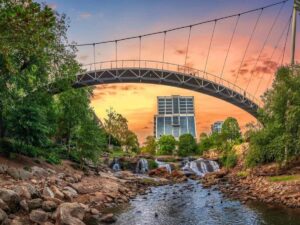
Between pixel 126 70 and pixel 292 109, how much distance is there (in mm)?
46731

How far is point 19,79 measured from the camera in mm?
29859

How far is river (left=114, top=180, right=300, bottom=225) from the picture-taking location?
858 inches

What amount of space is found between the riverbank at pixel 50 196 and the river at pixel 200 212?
169cm

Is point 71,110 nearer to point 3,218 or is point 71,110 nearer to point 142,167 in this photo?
point 3,218

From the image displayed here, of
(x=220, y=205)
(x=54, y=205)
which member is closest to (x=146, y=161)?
(x=220, y=205)

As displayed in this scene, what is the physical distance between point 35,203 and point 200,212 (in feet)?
36.6

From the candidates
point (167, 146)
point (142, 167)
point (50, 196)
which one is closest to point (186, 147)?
point (167, 146)

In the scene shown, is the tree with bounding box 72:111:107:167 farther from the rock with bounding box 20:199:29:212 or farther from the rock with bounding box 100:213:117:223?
the rock with bounding box 20:199:29:212

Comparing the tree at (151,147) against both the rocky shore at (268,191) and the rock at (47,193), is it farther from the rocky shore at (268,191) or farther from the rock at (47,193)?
Result: the rock at (47,193)

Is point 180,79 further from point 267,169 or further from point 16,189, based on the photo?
point 16,189

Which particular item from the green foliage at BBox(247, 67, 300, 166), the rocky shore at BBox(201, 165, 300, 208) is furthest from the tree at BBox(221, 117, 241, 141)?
the green foliage at BBox(247, 67, 300, 166)

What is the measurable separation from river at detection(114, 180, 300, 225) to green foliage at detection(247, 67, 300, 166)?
27.0 feet

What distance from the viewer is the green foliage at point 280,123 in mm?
33562

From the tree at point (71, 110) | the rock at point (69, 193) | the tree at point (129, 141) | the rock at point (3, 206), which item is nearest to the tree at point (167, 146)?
the tree at point (129, 141)
